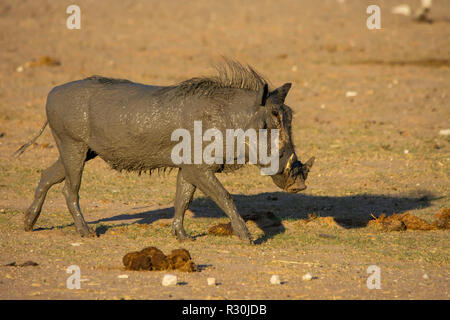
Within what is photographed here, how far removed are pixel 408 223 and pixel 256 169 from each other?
10.7ft

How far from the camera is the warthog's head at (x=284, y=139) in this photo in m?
6.96

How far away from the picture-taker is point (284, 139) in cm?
698

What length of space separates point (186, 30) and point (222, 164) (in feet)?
48.4

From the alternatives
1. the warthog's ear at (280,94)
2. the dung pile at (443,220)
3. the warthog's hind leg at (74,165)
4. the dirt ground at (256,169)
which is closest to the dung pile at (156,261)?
the dirt ground at (256,169)

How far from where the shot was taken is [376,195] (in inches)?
374

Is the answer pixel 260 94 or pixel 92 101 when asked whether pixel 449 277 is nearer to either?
pixel 260 94

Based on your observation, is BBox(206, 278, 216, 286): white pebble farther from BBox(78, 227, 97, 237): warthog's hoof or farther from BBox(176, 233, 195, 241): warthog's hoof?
BBox(78, 227, 97, 237): warthog's hoof

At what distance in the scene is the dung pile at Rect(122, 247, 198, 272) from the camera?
6215mm

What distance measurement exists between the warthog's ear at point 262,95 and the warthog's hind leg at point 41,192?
7.36 ft

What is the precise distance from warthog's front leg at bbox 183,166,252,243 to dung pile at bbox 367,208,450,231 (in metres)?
1.61

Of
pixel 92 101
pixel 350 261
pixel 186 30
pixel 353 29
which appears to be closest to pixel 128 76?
pixel 186 30
